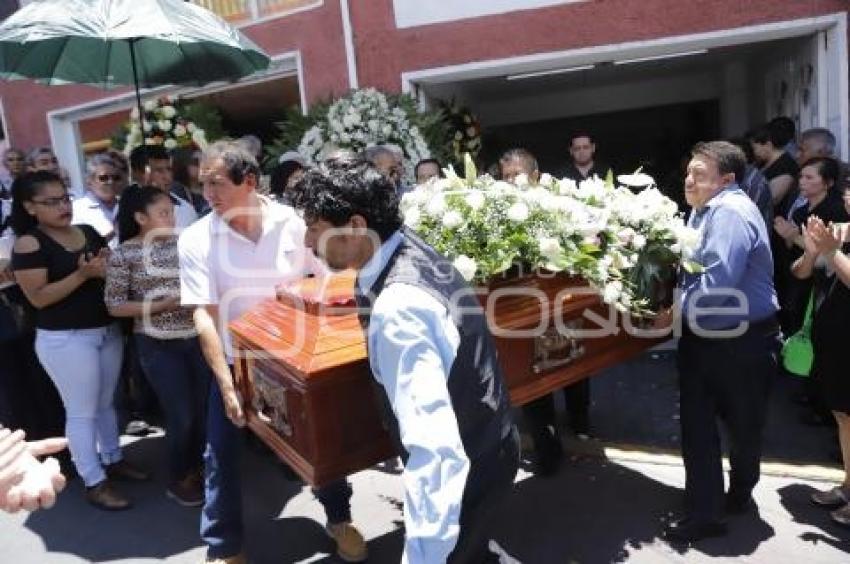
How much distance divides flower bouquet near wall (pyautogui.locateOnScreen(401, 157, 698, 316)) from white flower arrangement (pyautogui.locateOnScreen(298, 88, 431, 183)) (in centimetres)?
273

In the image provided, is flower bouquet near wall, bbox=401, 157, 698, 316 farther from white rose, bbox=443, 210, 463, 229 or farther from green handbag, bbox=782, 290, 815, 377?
green handbag, bbox=782, 290, 815, 377

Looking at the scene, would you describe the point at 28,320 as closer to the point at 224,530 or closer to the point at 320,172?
the point at 224,530

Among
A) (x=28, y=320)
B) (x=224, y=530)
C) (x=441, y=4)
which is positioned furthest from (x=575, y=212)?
(x=441, y=4)

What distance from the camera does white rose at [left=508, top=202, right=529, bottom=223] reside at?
2.40 m

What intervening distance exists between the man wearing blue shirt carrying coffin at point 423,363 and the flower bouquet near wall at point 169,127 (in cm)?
498

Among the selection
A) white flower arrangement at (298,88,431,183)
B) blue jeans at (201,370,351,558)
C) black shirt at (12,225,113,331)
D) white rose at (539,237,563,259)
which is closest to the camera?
white rose at (539,237,563,259)

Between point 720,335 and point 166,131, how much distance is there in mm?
5396

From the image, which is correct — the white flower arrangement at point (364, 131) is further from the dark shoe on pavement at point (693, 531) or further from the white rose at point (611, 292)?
the dark shoe on pavement at point (693, 531)

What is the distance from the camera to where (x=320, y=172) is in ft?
5.98

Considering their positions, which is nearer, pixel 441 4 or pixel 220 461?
pixel 220 461

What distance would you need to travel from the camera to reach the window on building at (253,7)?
6844 millimetres

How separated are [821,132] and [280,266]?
3.98 metres

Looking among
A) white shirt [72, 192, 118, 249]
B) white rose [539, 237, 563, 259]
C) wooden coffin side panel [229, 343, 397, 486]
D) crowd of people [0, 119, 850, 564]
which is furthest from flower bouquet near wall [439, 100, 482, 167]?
wooden coffin side panel [229, 343, 397, 486]

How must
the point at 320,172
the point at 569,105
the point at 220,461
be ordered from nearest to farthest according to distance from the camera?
the point at 320,172 → the point at 220,461 → the point at 569,105
